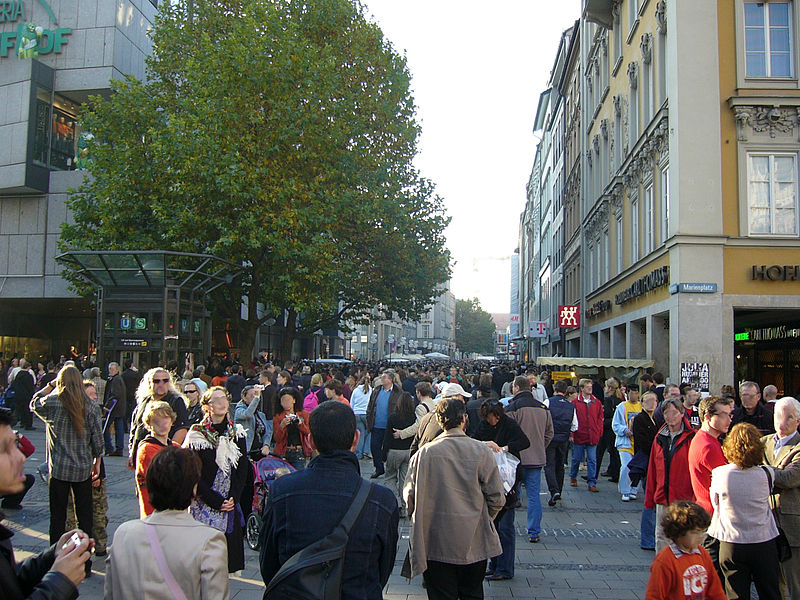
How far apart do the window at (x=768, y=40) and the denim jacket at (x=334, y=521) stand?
1766 cm

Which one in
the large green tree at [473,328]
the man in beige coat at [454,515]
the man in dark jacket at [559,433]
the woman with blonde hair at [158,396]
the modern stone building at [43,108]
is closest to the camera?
the man in beige coat at [454,515]

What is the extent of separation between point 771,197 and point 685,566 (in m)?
15.6

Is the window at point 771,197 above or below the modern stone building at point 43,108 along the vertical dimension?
below

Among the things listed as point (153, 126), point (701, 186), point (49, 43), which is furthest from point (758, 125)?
point (49, 43)

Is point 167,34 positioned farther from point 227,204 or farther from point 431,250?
point 431,250

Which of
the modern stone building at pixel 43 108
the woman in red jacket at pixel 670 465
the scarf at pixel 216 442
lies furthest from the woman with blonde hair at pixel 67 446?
the modern stone building at pixel 43 108

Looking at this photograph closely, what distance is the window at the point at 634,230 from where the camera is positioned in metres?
22.8

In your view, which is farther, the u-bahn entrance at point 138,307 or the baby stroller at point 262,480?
the u-bahn entrance at point 138,307

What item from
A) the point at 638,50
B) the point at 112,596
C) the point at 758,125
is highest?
the point at 638,50

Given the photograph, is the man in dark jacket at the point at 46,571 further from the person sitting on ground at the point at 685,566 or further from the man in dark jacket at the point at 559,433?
the man in dark jacket at the point at 559,433

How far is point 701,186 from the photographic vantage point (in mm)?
17344

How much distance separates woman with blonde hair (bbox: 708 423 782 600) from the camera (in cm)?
489

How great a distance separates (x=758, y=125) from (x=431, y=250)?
14.8 meters

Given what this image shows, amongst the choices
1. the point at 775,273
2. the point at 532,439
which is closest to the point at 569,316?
the point at 775,273
